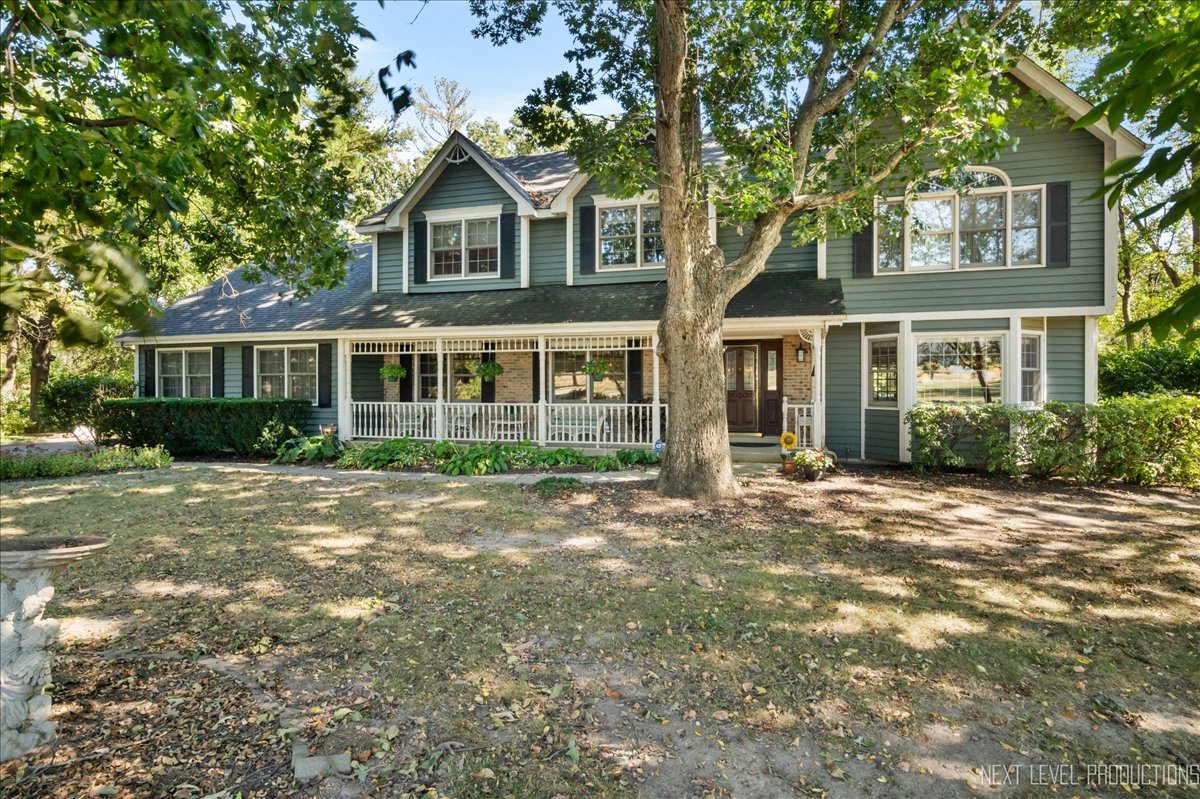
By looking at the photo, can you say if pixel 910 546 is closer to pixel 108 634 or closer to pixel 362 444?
pixel 108 634

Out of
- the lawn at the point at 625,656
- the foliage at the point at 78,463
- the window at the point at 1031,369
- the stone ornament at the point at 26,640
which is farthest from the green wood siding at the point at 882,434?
the foliage at the point at 78,463

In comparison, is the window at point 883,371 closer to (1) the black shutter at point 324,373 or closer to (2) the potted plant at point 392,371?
(2) the potted plant at point 392,371

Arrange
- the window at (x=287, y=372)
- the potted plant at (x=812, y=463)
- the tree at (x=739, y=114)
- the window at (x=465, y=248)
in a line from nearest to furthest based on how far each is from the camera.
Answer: the tree at (x=739, y=114) < the potted plant at (x=812, y=463) < the window at (x=465, y=248) < the window at (x=287, y=372)

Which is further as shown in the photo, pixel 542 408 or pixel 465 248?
pixel 465 248

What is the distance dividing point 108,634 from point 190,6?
3.96 metres

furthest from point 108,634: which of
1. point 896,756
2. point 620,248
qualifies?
point 620,248

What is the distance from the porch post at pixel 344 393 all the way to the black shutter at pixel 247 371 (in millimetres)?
3153

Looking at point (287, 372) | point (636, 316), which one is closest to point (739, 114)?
point (636, 316)

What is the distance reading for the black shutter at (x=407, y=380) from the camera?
15531mm

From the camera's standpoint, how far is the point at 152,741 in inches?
118

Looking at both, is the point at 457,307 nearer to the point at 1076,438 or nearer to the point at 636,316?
the point at 636,316

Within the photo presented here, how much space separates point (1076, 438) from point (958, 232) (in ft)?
14.1

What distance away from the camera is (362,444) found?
44.7ft

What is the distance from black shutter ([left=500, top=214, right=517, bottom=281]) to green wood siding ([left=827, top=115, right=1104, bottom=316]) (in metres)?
8.06
